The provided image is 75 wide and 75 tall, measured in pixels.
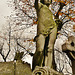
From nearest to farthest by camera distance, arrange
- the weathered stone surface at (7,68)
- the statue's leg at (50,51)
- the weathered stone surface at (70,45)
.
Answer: the weathered stone surface at (7,68) < the statue's leg at (50,51) < the weathered stone surface at (70,45)

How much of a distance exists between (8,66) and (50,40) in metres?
2.41

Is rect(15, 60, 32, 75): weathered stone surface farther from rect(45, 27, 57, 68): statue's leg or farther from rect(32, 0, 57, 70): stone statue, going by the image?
rect(45, 27, 57, 68): statue's leg

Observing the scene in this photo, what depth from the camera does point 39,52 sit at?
3635 millimetres

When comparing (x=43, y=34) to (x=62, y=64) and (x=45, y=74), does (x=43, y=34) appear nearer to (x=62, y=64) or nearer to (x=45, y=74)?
(x=45, y=74)

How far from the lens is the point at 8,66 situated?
225cm

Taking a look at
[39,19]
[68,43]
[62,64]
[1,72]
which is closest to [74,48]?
[68,43]

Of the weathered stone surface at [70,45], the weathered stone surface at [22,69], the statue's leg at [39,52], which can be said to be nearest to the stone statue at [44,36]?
the statue's leg at [39,52]

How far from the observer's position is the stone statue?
368cm

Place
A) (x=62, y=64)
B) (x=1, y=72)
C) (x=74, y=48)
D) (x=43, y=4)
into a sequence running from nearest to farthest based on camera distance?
(x=1, y=72) < (x=43, y=4) < (x=74, y=48) < (x=62, y=64)

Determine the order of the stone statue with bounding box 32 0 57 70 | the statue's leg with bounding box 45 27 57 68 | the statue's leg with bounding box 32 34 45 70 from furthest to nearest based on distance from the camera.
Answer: the statue's leg with bounding box 45 27 57 68 < the stone statue with bounding box 32 0 57 70 < the statue's leg with bounding box 32 34 45 70

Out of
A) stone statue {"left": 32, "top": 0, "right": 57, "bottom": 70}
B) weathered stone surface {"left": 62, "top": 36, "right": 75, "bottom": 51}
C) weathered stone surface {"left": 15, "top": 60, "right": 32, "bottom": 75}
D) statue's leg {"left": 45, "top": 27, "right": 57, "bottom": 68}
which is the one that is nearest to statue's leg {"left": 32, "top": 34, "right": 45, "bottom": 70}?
stone statue {"left": 32, "top": 0, "right": 57, "bottom": 70}

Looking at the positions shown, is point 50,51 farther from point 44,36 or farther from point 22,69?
point 22,69

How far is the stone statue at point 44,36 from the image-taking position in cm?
368

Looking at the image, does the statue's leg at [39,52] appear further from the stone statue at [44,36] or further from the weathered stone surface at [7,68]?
the weathered stone surface at [7,68]
